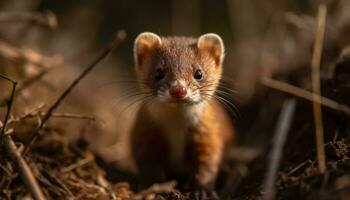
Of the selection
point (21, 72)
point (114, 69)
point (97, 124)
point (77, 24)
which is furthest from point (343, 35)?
point (77, 24)

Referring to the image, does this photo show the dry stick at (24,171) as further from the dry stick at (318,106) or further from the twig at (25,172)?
the dry stick at (318,106)

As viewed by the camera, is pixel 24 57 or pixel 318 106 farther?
pixel 24 57

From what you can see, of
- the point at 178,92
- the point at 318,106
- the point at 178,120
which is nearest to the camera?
the point at 178,92

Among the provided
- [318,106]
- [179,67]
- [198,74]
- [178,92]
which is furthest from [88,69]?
[318,106]

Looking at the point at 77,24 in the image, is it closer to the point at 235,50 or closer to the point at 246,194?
the point at 235,50

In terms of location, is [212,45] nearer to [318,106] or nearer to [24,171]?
[318,106]

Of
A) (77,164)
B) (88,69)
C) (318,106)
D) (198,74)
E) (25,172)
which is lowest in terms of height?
(25,172)

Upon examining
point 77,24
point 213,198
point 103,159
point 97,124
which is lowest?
point 213,198
